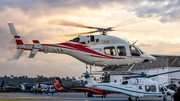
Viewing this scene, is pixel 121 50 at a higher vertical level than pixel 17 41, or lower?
lower

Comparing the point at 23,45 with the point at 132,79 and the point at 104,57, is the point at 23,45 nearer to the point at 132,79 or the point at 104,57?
the point at 104,57

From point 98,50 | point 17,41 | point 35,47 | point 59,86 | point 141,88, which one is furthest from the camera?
point 59,86

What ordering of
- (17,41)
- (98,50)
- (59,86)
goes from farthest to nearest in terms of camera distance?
(59,86)
(98,50)
(17,41)

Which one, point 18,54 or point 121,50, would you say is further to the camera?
point 121,50

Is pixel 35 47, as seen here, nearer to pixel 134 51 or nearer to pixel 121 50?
pixel 121 50

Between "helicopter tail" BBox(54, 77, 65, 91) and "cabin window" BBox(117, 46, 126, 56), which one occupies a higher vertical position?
"cabin window" BBox(117, 46, 126, 56)

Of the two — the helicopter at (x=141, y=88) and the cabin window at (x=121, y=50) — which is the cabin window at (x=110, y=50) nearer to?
the cabin window at (x=121, y=50)

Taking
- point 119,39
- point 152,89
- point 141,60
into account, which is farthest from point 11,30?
point 152,89

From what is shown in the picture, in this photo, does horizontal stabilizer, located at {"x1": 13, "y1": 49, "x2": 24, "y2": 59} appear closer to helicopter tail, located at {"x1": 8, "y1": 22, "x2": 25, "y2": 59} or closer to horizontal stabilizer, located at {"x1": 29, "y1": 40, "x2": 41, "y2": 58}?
helicopter tail, located at {"x1": 8, "y1": 22, "x2": 25, "y2": 59}

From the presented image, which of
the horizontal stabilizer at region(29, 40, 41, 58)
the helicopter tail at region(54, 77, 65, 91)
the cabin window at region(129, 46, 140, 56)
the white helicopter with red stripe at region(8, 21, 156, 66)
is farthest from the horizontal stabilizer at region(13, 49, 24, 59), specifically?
the helicopter tail at region(54, 77, 65, 91)

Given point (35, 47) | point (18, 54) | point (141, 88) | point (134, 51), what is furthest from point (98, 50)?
point (141, 88)

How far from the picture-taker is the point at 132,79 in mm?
25750

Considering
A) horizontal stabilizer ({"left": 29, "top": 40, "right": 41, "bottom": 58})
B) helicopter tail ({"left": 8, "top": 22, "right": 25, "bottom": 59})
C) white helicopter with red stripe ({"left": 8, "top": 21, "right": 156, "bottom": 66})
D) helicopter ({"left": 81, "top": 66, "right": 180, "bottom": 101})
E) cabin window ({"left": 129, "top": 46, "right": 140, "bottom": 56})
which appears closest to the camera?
helicopter tail ({"left": 8, "top": 22, "right": 25, "bottom": 59})

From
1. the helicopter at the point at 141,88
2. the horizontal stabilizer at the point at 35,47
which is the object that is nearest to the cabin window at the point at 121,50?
the helicopter at the point at 141,88
